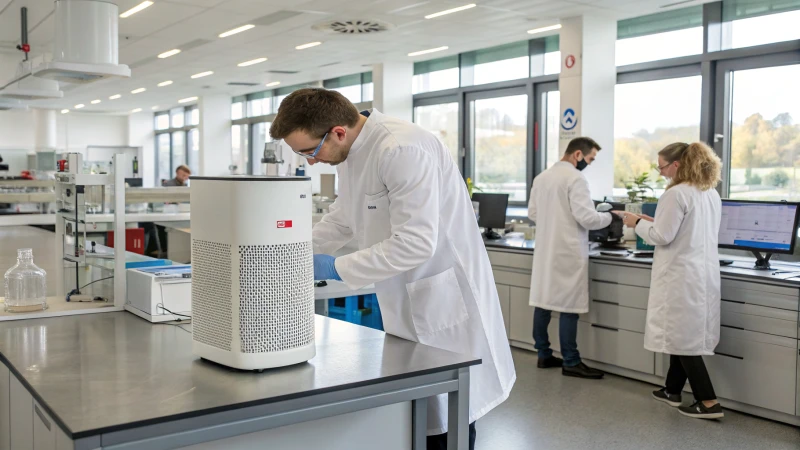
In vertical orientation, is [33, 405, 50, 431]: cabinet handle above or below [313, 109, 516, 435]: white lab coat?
below

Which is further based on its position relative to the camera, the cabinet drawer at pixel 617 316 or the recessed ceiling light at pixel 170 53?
the recessed ceiling light at pixel 170 53

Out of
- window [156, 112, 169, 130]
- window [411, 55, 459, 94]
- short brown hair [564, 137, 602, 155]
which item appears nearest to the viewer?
short brown hair [564, 137, 602, 155]

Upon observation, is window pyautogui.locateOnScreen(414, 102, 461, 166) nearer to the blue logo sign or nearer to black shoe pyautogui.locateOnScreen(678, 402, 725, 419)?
the blue logo sign

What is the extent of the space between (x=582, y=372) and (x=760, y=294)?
1223mm

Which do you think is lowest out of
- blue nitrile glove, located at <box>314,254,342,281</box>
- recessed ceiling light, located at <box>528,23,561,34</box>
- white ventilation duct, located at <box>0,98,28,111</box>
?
blue nitrile glove, located at <box>314,254,342,281</box>

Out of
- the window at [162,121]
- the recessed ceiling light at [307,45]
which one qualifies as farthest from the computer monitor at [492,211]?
the window at [162,121]

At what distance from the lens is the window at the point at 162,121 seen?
1758 cm

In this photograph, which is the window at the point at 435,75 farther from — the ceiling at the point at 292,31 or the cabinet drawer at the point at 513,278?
the cabinet drawer at the point at 513,278

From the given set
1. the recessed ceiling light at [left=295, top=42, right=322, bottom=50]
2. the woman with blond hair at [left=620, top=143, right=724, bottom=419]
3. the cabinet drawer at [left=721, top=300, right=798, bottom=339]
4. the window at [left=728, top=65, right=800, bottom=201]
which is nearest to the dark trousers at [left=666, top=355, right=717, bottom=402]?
the woman with blond hair at [left=620, top=143, right=724, bottom=419]

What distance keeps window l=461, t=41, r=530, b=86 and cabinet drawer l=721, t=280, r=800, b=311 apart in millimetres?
4432

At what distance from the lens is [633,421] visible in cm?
373

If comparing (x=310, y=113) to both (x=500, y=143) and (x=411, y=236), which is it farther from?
(x=500, y=143)

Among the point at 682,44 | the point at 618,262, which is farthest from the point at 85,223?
the point at 682,44

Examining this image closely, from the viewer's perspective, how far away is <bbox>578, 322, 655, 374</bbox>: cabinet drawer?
4336mm
